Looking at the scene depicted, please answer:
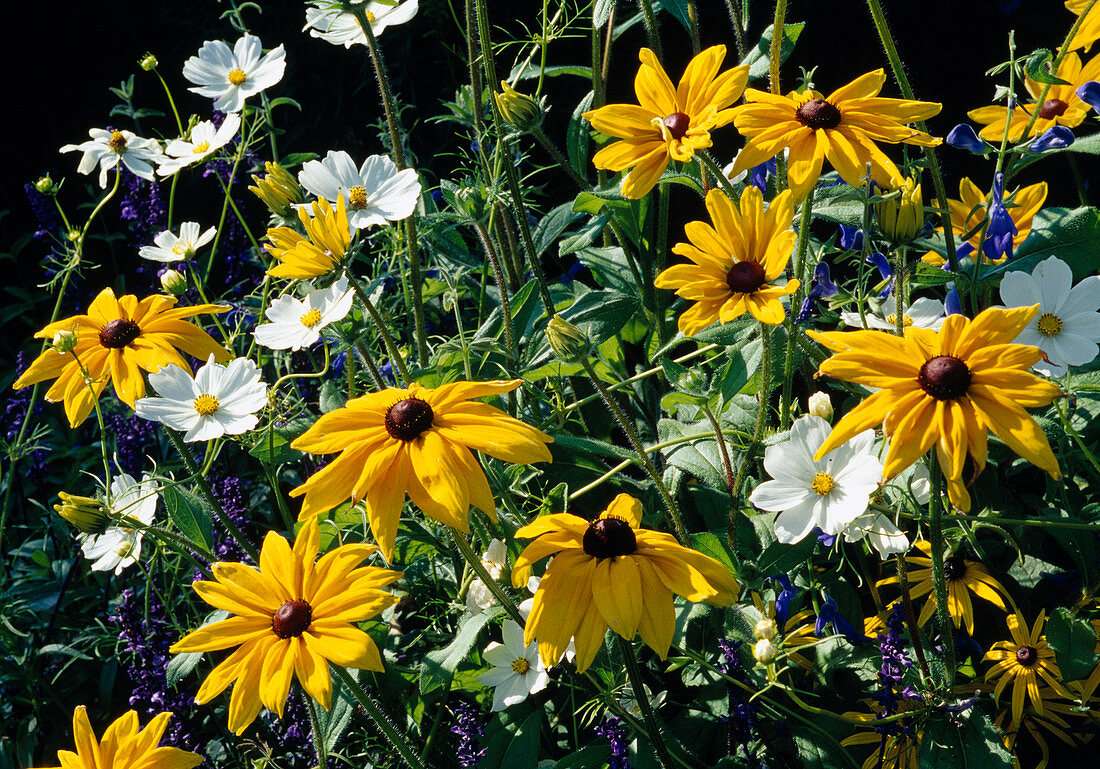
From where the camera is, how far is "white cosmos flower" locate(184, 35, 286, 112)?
1364 mm

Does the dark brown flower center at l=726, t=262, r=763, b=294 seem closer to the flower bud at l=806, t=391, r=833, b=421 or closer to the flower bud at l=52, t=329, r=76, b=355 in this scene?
the flower bud at l=806, t=391, r=833, b=421

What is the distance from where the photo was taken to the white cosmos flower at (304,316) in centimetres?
103

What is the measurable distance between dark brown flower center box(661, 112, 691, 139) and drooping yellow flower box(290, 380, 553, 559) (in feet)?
1.13

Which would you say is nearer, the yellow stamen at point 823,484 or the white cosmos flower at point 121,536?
the yellow stamen at point 823,484

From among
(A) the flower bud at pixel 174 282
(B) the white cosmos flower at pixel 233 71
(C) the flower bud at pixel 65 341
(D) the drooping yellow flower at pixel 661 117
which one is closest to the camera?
(D) the drooping yellow flower at pixel 661 117

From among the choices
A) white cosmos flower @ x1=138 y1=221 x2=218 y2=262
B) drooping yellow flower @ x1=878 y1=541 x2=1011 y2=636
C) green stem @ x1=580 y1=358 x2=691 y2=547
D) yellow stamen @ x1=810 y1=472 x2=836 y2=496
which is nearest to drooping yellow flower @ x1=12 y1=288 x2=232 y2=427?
white cosmos flower @ x1=138 y1=221 x2=218 y2=262

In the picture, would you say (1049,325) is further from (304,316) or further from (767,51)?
(304,316)

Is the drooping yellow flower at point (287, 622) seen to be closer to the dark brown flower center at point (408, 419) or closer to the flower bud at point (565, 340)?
the dark brown flower center at point (408, 419)

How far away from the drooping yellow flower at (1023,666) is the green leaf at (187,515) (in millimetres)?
938

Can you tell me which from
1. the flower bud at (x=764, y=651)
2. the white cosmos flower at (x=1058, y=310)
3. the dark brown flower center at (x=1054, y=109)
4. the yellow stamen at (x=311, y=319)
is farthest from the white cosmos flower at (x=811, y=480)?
the dark brown flower center at (x=1054, y=109)

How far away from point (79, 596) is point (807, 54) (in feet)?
7.20

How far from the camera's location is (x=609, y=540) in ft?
2.50

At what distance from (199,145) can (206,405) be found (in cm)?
55

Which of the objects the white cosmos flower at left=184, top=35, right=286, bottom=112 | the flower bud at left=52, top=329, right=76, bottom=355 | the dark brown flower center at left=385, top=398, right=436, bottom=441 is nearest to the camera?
the dark brown flower center at left=385, top=398, right=436, bottom=441
